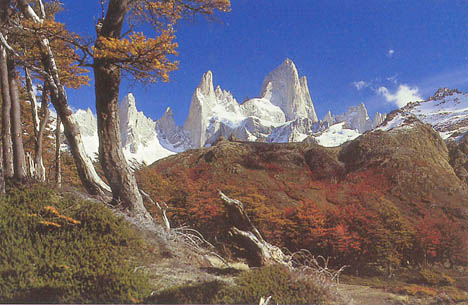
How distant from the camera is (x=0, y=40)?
10.5 feet

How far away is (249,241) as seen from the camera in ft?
8.98

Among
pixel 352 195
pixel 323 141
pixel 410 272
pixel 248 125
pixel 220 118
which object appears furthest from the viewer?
pixel 323 141

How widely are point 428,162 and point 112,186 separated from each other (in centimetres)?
1197

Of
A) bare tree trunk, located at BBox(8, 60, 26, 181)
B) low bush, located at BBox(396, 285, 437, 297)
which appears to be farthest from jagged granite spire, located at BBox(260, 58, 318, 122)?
bare tree trunk, located at BBox(8, 60, 26, 181)

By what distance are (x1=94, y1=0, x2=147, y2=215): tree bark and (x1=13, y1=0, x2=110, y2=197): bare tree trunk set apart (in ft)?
1.65

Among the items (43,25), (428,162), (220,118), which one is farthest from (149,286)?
(428,162)

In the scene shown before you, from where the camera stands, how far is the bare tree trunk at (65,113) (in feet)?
11.5

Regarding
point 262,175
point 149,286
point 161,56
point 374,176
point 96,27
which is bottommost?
point 149,286

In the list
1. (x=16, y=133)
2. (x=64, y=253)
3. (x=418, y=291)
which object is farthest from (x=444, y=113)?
(x=16, y=133)

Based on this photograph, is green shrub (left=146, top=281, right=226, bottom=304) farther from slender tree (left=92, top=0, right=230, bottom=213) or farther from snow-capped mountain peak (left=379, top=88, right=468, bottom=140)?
snow-capped mountain peak (left=379, top=88, right=468, bottom=140)

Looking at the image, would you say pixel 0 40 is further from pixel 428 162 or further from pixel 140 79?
pixel 428 162

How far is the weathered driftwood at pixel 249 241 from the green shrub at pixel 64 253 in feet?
3.66

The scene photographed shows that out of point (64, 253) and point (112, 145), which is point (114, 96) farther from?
point (64, 253)

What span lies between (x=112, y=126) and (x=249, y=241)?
2597 mm
